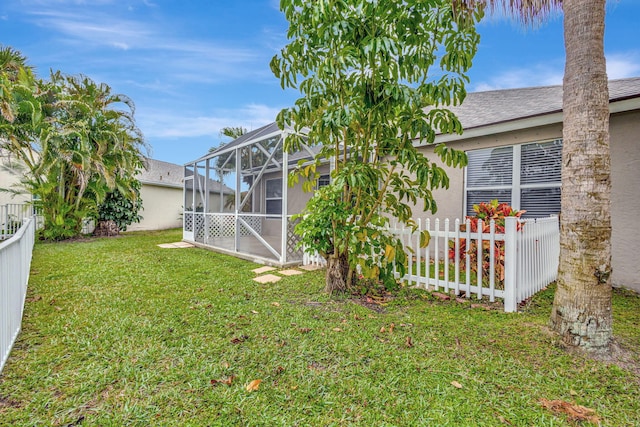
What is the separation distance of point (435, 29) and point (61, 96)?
1177 cm

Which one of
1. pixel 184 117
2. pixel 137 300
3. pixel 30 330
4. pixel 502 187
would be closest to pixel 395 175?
pixel 502 187

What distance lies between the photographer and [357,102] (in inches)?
149

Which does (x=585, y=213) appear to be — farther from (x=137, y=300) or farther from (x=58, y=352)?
(x=137, y=300)

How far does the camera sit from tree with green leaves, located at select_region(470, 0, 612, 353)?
8.64ft

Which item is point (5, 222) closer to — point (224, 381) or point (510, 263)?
point (224, 381)

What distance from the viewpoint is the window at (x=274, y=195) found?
455 inches

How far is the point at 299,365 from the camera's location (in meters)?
2.55

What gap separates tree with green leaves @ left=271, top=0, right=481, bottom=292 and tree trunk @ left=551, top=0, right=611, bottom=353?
1124mm

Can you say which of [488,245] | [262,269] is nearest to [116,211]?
[262,269]

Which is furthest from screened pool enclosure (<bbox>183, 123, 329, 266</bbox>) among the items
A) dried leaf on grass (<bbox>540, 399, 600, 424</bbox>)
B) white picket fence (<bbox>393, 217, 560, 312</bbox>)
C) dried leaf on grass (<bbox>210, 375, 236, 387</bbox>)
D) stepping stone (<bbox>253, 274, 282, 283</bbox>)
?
dried leaf on grass (<bbox>540, 399, 600, 424</bbox>)

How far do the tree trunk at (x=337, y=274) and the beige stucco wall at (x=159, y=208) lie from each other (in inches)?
563

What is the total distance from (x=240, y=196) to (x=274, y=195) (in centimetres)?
333

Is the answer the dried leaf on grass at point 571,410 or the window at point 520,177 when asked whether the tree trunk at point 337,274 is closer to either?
the dried leaf on grass at point 571,410

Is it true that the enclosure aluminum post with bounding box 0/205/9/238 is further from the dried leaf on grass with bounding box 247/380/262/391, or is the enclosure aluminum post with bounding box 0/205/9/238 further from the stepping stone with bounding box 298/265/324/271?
the dried leaf on grass with bounding box 247/380/262/391
